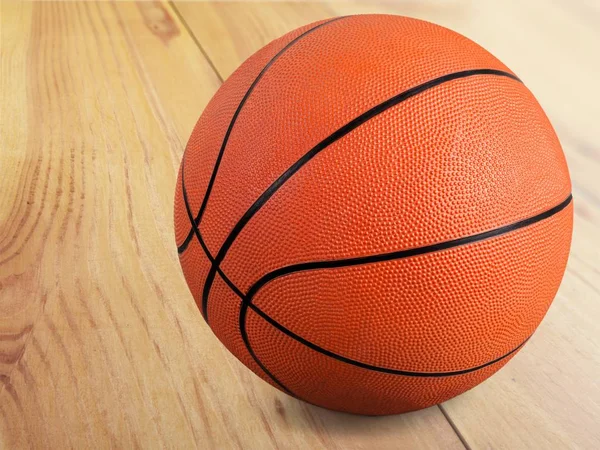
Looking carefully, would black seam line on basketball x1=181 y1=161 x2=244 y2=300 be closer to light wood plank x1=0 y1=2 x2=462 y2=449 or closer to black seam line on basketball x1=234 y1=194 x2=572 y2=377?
black seam line on basketball x1=234 y1=194 x2=572 y2=377

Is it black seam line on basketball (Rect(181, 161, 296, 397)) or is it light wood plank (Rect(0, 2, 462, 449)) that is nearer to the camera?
black seam line on basketball (Rect(181, 161, 296, 397))

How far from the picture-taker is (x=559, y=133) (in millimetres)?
1968

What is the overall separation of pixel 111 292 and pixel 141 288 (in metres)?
0.05

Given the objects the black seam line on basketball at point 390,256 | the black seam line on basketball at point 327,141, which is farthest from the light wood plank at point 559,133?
the black seam line on basketball at point 327,141

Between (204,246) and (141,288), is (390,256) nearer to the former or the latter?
(204,246)

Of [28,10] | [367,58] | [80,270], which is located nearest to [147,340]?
[80,270]

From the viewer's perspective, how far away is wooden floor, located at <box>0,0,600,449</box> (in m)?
1.18

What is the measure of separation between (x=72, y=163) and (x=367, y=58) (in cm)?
94

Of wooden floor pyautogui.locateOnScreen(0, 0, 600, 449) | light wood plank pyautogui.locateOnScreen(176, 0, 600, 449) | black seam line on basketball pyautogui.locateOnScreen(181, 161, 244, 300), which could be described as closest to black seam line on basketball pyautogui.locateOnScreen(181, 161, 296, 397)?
black seam line on basketball pyautogui.locateOnScreen(181, 161, 244, 300)

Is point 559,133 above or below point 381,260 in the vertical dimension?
below

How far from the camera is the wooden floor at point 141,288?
46.4 inches

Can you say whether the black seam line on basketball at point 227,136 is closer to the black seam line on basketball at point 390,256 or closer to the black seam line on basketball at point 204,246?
the black seam line on basketball at point 204,246

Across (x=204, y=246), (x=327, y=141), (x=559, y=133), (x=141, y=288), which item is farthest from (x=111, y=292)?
(x=559, y=133)

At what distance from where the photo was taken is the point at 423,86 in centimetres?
95
